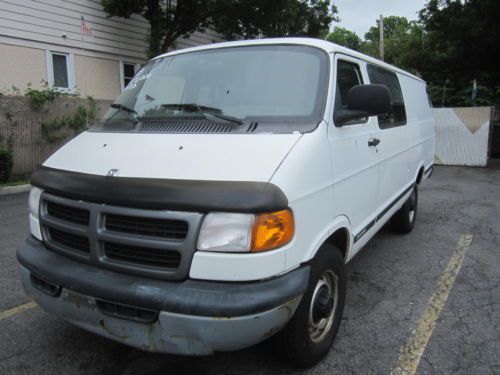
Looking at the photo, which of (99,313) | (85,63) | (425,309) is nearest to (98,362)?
(99,313)

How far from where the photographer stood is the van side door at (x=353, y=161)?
280 cm

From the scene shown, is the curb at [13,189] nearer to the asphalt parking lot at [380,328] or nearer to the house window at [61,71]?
the asphalt parking lot at [380,328]

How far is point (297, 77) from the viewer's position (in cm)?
292

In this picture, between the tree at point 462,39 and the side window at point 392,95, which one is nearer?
the side window at point 392,95

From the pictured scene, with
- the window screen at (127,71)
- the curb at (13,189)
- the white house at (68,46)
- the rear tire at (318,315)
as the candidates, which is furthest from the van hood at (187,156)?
the window screen at (127,71)

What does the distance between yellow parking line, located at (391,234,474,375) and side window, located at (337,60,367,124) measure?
163cm

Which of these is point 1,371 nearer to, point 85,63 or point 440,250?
point 440,250

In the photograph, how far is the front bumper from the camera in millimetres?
2008

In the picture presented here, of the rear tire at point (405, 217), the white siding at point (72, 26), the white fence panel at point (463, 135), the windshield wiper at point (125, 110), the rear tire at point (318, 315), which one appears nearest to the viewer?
the rear tire at point (318, 315)

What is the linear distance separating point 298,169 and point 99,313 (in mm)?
1298

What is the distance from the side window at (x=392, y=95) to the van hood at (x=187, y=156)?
1.83 m

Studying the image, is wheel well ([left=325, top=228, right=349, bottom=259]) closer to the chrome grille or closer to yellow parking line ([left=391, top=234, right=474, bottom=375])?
yellow parking line ([left=391, top=234, right=474, bottom=375])

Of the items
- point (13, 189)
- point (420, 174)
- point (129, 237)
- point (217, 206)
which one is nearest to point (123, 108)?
point (129, 237)

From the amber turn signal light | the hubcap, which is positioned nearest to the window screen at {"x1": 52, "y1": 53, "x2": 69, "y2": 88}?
the hubcap
